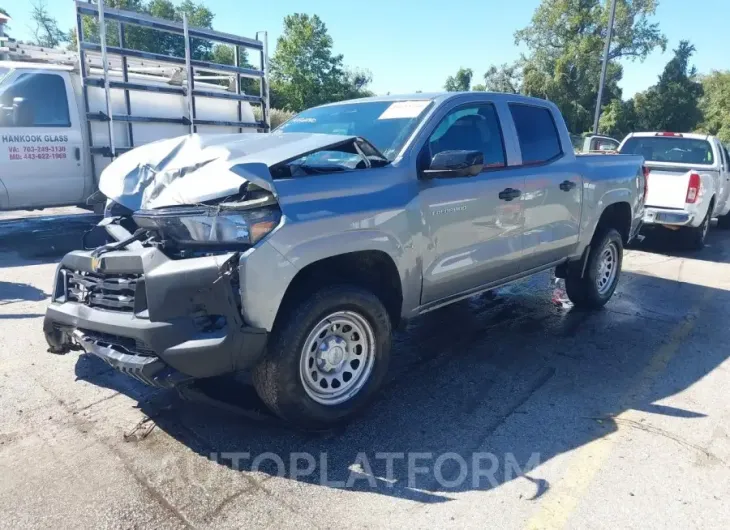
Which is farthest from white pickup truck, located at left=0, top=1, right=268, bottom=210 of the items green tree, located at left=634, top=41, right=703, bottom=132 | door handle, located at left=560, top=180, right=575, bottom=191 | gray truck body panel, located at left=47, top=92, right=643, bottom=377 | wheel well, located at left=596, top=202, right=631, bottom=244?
green tree, located at left=634, top=41, right=703, bottom=132

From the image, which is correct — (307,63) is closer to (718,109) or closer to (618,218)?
(718,109)

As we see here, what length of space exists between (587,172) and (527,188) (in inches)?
45.8

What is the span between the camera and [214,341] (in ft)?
9.37

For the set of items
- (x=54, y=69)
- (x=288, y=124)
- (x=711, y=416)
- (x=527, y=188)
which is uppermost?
(x=54, y=69)

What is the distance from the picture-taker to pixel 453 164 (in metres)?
3.64

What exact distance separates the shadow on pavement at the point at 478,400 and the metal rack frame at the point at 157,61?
5.11 m

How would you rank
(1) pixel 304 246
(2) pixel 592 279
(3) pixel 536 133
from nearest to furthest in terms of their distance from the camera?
(1) pixel 304 246, (3) pixel 536 133, (2) pixel 592 279

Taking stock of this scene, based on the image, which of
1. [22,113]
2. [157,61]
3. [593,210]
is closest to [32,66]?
[22,113]

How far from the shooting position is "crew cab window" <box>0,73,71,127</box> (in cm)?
759

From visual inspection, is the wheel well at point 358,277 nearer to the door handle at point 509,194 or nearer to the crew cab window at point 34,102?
the door handle at point 509,194

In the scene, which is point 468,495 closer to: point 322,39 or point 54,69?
point 54,69

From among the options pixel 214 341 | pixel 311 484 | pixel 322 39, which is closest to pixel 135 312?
pixel 214 341

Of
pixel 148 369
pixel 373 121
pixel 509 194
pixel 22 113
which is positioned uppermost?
pixel 22 113

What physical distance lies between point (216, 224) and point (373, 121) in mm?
1804
